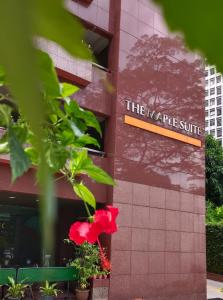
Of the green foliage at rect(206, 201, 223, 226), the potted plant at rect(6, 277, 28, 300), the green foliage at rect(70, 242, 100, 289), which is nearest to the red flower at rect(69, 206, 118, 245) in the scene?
the potted plant at rect(6, 277, 28, 300)

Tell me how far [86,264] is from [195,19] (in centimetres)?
1029

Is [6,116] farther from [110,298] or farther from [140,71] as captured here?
[140,71]

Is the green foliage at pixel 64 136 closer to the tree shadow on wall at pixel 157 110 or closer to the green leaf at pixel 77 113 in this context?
the green leaf at pixel 77 113

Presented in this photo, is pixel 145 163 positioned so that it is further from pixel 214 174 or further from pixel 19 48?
pixel 214 174

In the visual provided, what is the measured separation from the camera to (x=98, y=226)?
2055 mm

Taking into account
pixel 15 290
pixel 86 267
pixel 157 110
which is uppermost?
pixel 157 110

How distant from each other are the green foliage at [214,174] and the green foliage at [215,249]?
17.2ft

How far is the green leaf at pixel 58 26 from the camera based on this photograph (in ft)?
0.60

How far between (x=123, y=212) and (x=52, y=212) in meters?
10.8

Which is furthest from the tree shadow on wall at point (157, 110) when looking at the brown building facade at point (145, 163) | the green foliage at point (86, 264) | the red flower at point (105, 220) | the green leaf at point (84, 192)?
the green leaf at point (84, 192)

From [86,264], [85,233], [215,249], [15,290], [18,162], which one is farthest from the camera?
[215,249]

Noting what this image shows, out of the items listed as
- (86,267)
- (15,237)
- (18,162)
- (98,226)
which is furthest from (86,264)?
(18,162)

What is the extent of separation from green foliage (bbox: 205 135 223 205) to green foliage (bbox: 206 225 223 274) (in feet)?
17.2

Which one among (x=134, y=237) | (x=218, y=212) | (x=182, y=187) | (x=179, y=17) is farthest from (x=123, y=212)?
(x=179, y=17)
